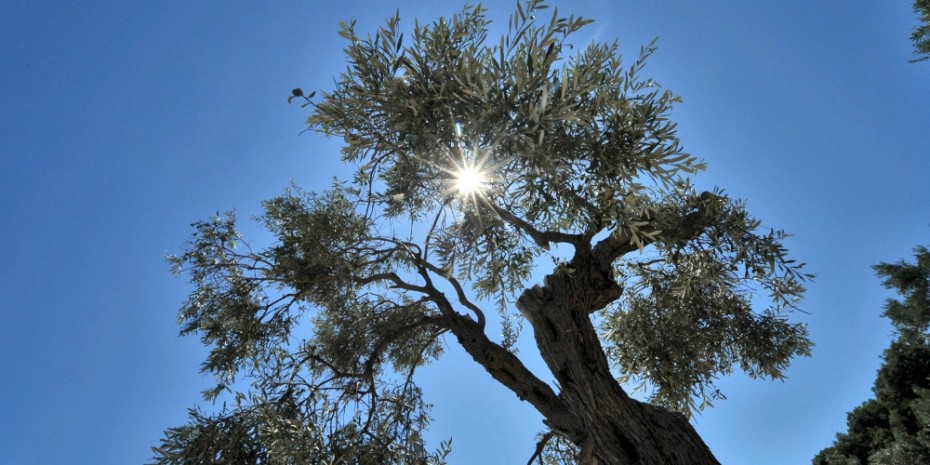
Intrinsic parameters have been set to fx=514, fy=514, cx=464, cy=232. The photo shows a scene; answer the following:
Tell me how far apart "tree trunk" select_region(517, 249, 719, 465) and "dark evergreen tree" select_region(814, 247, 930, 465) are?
9.34 metres

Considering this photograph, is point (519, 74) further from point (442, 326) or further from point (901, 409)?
point (901, 409)

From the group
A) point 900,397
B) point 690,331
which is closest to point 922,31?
→ point 690,331

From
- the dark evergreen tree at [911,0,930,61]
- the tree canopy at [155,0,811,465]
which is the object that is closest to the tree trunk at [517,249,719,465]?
the tree canopy at [155,0,811,465]

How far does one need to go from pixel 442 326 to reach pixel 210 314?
3.76 meters

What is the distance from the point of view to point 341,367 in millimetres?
8719

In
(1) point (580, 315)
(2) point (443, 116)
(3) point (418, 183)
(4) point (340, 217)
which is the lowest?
(1) point (580, 315)

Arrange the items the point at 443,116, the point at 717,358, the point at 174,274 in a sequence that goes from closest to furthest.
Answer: the point at 443,116 → the point at 174,274 → the point at 717,358

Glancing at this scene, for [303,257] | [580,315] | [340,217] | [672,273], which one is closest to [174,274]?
[303,257]

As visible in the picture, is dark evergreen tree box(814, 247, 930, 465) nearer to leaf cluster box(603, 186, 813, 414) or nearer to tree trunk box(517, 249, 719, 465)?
leaf cluster box(603, 186, 813, 414)

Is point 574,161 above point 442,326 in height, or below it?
below

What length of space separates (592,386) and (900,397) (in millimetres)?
13713

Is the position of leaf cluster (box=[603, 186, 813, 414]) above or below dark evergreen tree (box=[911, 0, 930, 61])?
below

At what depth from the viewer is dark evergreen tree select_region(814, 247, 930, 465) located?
12086 mm

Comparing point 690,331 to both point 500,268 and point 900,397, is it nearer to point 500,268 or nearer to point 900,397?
point 500,268
